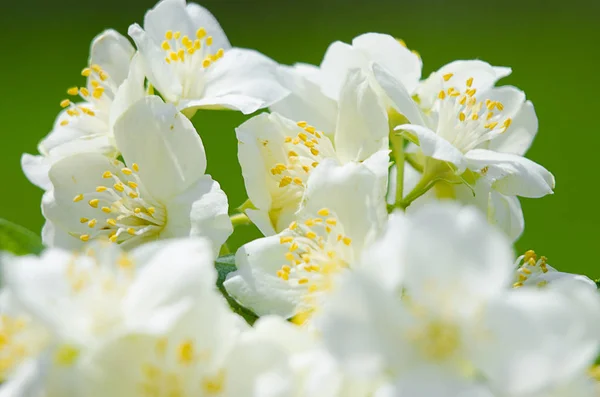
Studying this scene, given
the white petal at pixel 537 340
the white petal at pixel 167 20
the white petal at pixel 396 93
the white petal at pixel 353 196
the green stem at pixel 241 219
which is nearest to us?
the white petal at pixel 537 340

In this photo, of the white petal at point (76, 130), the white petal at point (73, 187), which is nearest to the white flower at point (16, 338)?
the white petal at point (73, 187)

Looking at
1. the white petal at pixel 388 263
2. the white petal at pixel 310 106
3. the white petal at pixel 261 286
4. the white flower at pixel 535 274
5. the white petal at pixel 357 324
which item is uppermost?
the white petal at pixel 388 263

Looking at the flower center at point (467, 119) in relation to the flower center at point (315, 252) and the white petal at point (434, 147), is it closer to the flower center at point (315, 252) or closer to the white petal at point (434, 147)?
the white petal at point (434, 147)

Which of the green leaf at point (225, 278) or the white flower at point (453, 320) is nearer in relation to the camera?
the white flower at point (453, 320)

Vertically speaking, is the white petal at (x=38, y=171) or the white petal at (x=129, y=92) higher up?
the white petal at (x=129, y=92)

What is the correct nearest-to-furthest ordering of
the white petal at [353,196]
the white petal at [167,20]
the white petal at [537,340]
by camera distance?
the white petal at [537,340]
the white petal at [353,196]
the white petal at [167,20]

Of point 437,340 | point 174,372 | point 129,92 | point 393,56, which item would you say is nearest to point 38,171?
point 129,92

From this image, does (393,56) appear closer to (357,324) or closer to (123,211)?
(123,211)
